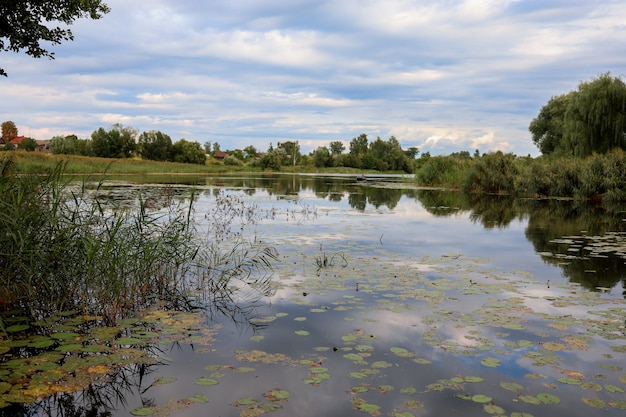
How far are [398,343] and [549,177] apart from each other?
94.8 ft

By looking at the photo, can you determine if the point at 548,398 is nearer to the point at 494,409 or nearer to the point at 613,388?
the point at 494,409

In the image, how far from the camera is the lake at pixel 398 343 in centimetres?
428

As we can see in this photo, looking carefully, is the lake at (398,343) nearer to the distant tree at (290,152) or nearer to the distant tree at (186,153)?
the distant tree at (186,153)

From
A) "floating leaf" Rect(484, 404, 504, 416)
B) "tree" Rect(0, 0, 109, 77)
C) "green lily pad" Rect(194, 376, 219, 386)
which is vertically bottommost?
"green lily pad" Rect(194, 376, 219, 386)

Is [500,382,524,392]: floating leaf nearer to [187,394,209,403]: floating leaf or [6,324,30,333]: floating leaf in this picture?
[187,394,209,403]: floating leaf

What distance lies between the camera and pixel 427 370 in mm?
4926

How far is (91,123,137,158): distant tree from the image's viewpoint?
88.6 metres

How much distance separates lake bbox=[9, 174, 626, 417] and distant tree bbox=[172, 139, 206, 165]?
92316 millimetres

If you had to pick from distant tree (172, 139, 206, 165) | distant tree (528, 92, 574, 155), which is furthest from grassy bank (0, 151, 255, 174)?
distant tree (528, 92, 574, 155)

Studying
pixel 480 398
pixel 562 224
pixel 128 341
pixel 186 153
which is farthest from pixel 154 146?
pixel 480 398

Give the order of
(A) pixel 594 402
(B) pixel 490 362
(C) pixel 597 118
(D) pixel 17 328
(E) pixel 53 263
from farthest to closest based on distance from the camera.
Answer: (C) pixel 597 118, (E) pixel 53 263, (D) pixel 17 328, (B) pixel 490 362, (A) pixel 594 402

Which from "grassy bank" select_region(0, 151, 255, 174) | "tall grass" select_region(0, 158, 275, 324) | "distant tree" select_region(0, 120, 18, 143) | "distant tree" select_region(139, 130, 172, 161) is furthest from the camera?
"distant tree" select_region(0, 120, 18, 143)

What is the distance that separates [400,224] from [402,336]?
448 inches

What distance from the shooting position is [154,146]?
96250 mm
